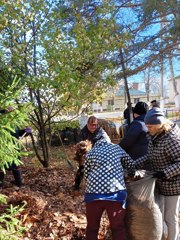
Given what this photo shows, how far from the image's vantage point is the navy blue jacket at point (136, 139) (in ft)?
11.8

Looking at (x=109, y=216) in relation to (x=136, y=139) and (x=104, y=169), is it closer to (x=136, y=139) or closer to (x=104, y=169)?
(x=104, y=169)

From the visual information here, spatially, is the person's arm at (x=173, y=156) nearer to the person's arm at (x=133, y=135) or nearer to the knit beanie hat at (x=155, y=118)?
the knit beanie hat at (x=155, y=118)

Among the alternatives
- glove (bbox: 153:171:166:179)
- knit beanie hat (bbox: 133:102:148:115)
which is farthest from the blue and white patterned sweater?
knit beanie hat (bbox: 133:102:148:115)

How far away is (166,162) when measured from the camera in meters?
2.84

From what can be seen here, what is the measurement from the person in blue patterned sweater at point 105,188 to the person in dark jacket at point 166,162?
1.42 ft

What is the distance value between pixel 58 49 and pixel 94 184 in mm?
3286

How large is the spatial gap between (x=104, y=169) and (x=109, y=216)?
0.47 m

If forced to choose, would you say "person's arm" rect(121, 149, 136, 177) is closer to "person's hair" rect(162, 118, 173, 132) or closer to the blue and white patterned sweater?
the blue and white patterned sweater

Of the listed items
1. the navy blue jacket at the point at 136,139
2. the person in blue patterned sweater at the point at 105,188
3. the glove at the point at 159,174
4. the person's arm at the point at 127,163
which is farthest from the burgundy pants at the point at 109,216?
the navy blue jacket at the point at 136,139

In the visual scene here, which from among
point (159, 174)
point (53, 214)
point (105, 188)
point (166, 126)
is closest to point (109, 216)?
point (105, 188)

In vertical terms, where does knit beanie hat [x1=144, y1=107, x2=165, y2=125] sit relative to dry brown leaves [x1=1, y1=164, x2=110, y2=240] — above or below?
above

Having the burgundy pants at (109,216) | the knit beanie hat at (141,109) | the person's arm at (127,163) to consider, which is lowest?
the burgundy pants at (109,216)

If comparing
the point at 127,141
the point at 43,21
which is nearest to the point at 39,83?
the point at 43,21

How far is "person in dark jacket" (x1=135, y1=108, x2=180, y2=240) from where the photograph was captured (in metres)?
2.74
